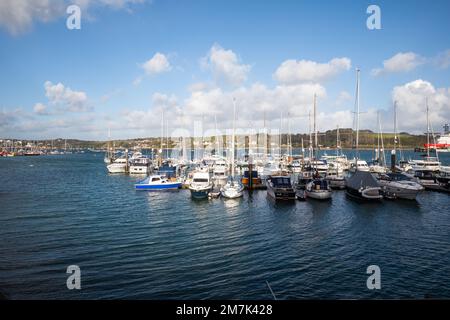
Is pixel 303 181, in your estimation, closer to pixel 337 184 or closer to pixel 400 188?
pixel 337 184

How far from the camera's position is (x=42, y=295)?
15.5 m

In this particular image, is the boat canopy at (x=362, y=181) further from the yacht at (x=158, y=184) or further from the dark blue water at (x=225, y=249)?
the yacht at (x=158, y=184)

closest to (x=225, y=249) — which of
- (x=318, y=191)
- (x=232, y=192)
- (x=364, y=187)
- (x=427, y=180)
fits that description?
(x=232, y=192)

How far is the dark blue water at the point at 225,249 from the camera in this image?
638 inches

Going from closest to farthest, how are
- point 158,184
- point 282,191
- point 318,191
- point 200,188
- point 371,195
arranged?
point 371,195 → point 282,191 → point 318,191 → point 200,188 → point 158,184

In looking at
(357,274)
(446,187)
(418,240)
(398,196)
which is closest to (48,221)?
(357,274)

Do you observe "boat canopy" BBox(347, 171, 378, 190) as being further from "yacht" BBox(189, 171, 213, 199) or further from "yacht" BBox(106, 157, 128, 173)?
"yacht" BBox(106, 157, 128, 173)

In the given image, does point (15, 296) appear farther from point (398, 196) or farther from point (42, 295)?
point (398, 196)

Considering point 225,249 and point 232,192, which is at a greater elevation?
point 232,192

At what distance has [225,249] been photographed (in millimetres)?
22250

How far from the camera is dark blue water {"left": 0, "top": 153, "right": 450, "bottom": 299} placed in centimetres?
1620

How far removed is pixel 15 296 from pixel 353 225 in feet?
82.9

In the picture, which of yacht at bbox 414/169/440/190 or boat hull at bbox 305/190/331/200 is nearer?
boat hull at bbox 305/190/331/200

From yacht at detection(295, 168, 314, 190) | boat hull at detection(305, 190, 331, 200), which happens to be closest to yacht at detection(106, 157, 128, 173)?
yacht at detection(295, 168, 314, 190)
